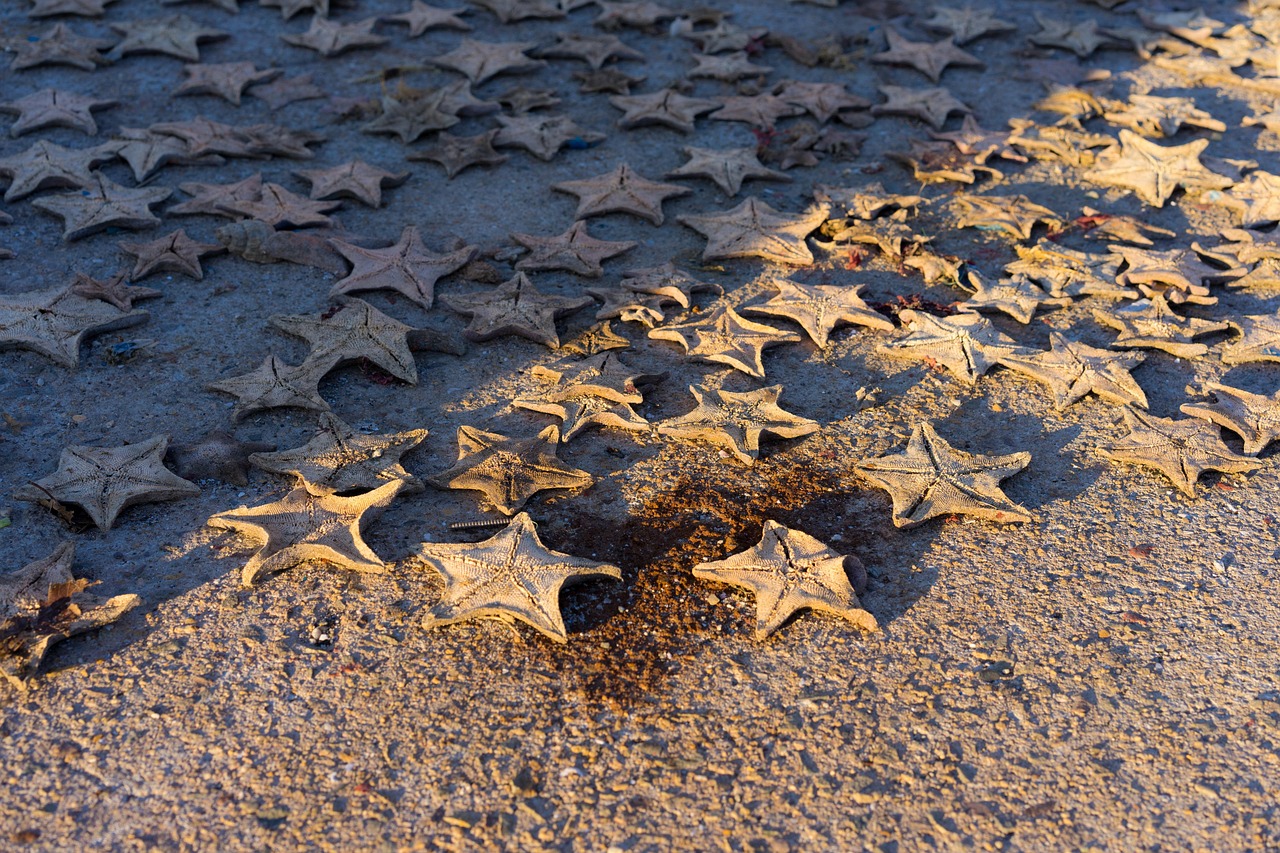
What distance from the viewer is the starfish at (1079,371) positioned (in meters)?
6.46

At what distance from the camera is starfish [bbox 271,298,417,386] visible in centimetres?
646

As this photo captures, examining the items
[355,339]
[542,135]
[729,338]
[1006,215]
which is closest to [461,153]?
[542,135]

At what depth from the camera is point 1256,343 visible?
22.5ft

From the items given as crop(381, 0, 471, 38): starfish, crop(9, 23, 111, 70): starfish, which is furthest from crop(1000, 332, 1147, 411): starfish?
crop(9, 23, 111, 70): starfish

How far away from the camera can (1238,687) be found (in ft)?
15.5

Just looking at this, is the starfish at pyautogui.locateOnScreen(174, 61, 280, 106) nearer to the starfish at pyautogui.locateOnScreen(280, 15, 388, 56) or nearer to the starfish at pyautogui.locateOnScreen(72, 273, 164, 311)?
the starfish at pyautogui.locateOnScreen(280, 15, 388, 56)

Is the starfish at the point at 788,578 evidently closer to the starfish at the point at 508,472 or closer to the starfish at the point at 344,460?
the starfish at the point at 508,472

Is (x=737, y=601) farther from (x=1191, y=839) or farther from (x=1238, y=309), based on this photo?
(x=1238, y=309)

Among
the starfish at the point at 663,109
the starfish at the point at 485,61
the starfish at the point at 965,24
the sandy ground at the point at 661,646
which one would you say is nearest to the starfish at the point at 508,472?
the sandy ground at the point at 661,646

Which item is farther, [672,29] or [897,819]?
[672,29]

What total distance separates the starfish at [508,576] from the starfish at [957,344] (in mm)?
2839

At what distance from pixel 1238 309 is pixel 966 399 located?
2552 millimetres

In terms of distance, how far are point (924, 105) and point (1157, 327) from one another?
3821mm

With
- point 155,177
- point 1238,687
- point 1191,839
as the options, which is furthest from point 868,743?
point 155,177
